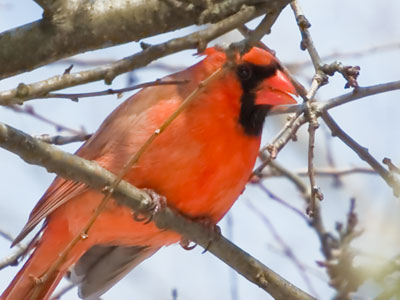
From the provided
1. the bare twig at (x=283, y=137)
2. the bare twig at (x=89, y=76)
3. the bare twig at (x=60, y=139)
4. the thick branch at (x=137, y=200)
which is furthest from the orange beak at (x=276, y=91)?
the bare twig at (x=89, y=76)

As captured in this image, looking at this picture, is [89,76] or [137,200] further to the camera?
[137,200]

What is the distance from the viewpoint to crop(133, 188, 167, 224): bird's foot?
2405mm

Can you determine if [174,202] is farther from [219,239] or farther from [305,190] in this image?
[305,190]

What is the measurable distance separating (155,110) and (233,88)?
1.04 feet

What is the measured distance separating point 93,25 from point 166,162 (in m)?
0.79

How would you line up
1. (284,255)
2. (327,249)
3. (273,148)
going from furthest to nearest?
1. (284,255)
2. (327,249)
3. (273,148)

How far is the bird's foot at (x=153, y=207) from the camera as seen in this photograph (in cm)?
241

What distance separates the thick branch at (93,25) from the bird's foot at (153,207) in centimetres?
53

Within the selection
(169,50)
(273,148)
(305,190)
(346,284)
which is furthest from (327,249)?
(169,50)

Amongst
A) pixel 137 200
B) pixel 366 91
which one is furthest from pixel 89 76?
pixel 366 91

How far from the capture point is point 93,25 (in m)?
2.06

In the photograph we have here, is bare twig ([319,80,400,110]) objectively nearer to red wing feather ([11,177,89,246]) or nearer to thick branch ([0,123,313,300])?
thick branch ([0,123,313,300])

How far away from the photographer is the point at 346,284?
292 cm

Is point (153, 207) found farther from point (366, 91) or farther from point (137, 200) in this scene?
point (366, 91)
